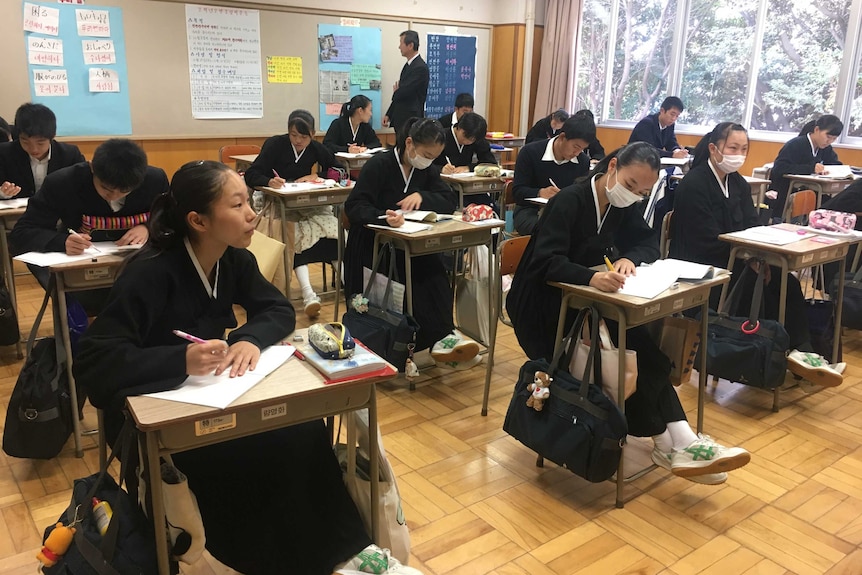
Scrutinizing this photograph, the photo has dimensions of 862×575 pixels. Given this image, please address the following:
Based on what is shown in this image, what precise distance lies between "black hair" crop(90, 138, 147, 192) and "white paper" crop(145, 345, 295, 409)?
1232mm

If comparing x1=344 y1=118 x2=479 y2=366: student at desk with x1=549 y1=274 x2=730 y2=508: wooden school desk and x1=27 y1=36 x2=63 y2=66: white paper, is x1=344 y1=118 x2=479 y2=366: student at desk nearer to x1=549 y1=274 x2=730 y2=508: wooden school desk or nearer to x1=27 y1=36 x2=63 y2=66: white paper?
x1=549 y1=274 x2=730 y2=508: wooden school desk

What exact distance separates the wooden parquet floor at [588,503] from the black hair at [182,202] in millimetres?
748

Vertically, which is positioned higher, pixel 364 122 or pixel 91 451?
pixel 364 122

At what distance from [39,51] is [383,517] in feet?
17.1

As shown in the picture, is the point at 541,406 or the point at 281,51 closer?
the point at 541,406

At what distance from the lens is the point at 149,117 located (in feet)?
19.4

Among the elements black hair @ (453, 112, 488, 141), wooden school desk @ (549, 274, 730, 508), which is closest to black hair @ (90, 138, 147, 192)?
wooden school desk @ (549, 274, 730, 508)

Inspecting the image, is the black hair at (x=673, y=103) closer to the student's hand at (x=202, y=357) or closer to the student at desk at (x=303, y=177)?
the student at desk at (x=303, y=177)

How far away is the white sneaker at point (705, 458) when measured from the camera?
225 centimetres

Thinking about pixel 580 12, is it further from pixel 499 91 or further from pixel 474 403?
pixel 474 403

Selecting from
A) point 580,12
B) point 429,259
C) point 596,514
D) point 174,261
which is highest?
point 580,12

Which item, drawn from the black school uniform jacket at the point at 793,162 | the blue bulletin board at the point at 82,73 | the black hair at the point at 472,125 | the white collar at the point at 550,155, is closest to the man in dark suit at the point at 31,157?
the blue bulletin board at the point at 82,73

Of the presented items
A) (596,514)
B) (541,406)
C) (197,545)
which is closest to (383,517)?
(197,545)

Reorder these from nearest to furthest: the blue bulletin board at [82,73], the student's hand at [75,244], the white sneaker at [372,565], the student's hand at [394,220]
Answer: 1. the white sneaker at [372,565]
2. the student's hand at [75,244]
3. the student's hand at [394,220]
4. the blue bulletin board at [82,73]
